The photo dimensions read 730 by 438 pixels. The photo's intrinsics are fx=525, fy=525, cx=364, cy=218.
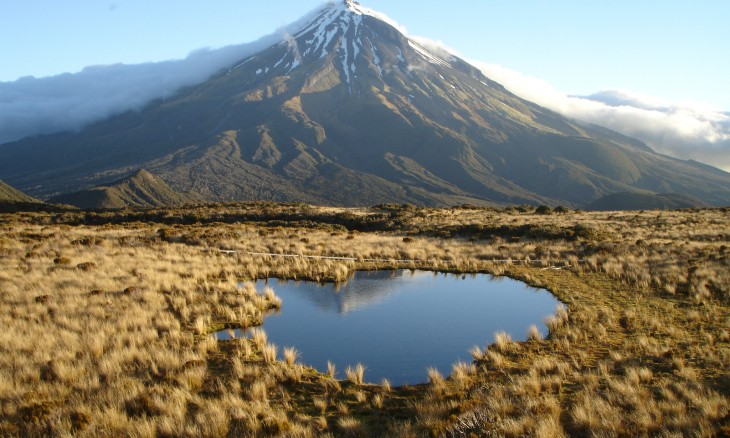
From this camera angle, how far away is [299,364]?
11805 millimetres

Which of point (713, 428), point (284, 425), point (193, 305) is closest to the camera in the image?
point (713, 428)

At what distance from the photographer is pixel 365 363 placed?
41.0 ft

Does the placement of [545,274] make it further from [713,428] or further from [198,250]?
[198,250]

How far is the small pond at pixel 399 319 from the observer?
12.9m

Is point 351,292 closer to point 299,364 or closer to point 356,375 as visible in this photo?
point 299,364

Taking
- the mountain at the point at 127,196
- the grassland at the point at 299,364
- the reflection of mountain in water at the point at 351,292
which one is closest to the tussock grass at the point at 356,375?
the grassland at the point at 299,364

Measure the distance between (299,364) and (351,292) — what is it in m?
8.31

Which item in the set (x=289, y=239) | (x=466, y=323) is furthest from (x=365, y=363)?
(x=289, y=239)

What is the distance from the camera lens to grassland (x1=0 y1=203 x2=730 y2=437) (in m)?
8.70

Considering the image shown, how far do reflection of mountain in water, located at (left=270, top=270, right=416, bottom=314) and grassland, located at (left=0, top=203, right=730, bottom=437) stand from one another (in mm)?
1128

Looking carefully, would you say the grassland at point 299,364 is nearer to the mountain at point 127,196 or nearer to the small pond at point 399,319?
the small pond at point 399,319

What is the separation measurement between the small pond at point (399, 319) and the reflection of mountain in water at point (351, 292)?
35mm

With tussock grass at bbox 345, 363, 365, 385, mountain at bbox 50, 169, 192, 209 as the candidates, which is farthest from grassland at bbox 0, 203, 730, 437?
mountain at bbox 50, 169, 192, 209

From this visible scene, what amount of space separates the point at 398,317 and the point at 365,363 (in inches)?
174
